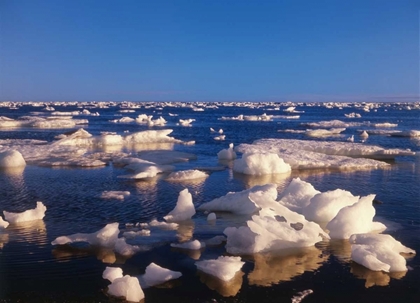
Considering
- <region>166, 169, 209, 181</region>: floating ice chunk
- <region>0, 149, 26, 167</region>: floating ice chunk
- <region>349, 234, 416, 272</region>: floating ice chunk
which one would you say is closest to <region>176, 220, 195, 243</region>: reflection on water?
<region>349, 234, 416, 272</region>: floating ice chunk

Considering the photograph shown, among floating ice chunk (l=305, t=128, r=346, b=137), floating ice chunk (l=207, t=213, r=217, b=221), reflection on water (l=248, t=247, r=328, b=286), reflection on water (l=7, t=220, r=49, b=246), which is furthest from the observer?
floating ice chunk (l=305, t=128, r=346, b=137)

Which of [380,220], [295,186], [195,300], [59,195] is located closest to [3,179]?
[59,195]

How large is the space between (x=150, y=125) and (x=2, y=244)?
33552 millimetres

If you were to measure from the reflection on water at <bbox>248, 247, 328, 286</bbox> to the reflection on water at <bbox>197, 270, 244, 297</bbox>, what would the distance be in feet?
0.71

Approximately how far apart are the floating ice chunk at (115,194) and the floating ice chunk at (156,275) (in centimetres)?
562

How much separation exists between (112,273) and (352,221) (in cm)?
520

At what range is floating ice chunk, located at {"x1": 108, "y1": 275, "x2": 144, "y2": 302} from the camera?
21.4 feet

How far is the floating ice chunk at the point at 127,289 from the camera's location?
652cm

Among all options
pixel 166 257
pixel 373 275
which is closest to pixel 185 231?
pixel 166 257

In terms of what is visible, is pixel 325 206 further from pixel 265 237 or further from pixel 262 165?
pixel 262 165

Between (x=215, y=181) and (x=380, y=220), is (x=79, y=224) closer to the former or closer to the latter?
(x=215, y=181)

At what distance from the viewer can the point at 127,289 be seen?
21.5 feet

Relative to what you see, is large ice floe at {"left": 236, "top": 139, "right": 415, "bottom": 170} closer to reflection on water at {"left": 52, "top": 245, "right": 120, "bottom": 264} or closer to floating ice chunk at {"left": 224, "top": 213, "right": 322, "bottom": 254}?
floating ice chunk at {"left": 224, "top": 213, "right": 322, "bottom": 254}

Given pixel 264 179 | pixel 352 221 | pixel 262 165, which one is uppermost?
pixel 352 221
